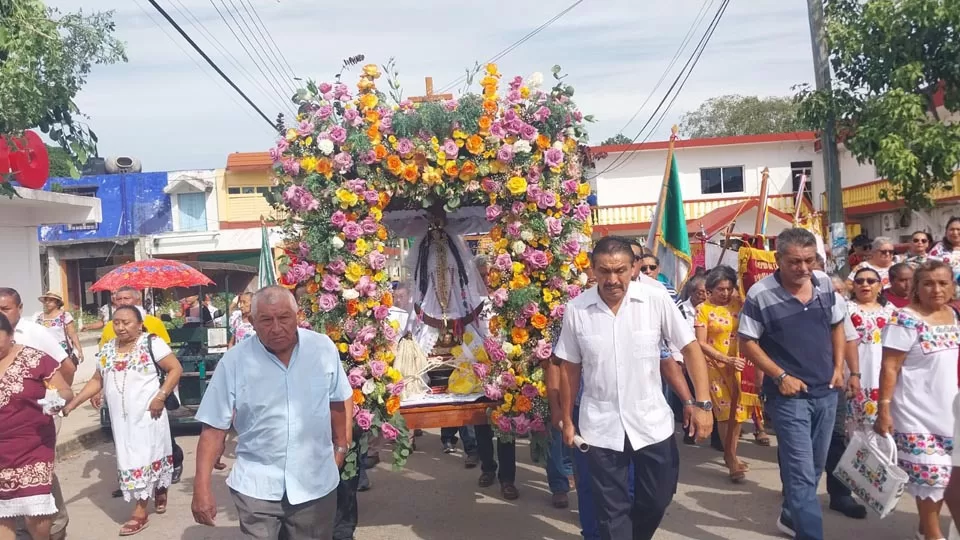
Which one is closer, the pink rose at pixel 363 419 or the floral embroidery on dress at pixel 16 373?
the floral embroidery on dress at pixel 16 373

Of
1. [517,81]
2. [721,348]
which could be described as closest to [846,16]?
[721,348]

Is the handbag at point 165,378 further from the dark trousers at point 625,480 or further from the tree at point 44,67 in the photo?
the dark trousers at point 625,480

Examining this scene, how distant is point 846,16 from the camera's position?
1066cm

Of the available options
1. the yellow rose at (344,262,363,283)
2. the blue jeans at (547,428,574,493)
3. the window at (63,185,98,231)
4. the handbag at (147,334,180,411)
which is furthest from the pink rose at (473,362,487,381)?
the window at (63,185,98,231)

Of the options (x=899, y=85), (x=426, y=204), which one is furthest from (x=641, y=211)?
(x=426, y=204)

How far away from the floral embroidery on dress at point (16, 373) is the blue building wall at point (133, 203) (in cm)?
2923

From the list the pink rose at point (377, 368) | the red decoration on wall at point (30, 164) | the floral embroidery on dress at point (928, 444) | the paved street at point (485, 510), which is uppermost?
the red decoration on wall at point (30, 164)

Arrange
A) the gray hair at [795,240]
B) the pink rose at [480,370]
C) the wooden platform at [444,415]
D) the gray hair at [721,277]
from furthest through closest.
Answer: the gray hair at [721,277]
the pink rose at [480,370]
the wooden platform at [444,415]
the gray hair at [795,240]

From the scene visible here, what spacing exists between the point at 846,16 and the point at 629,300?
26.3 ft

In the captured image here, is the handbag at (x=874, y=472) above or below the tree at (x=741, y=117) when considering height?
below

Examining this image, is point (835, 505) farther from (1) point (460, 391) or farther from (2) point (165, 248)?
(2) point (165, 248)

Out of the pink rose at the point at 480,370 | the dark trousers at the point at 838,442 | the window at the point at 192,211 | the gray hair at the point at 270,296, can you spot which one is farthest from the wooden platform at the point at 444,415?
the window at the point at 192,211

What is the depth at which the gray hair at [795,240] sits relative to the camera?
495cm

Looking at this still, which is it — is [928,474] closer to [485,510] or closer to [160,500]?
[485,510]
